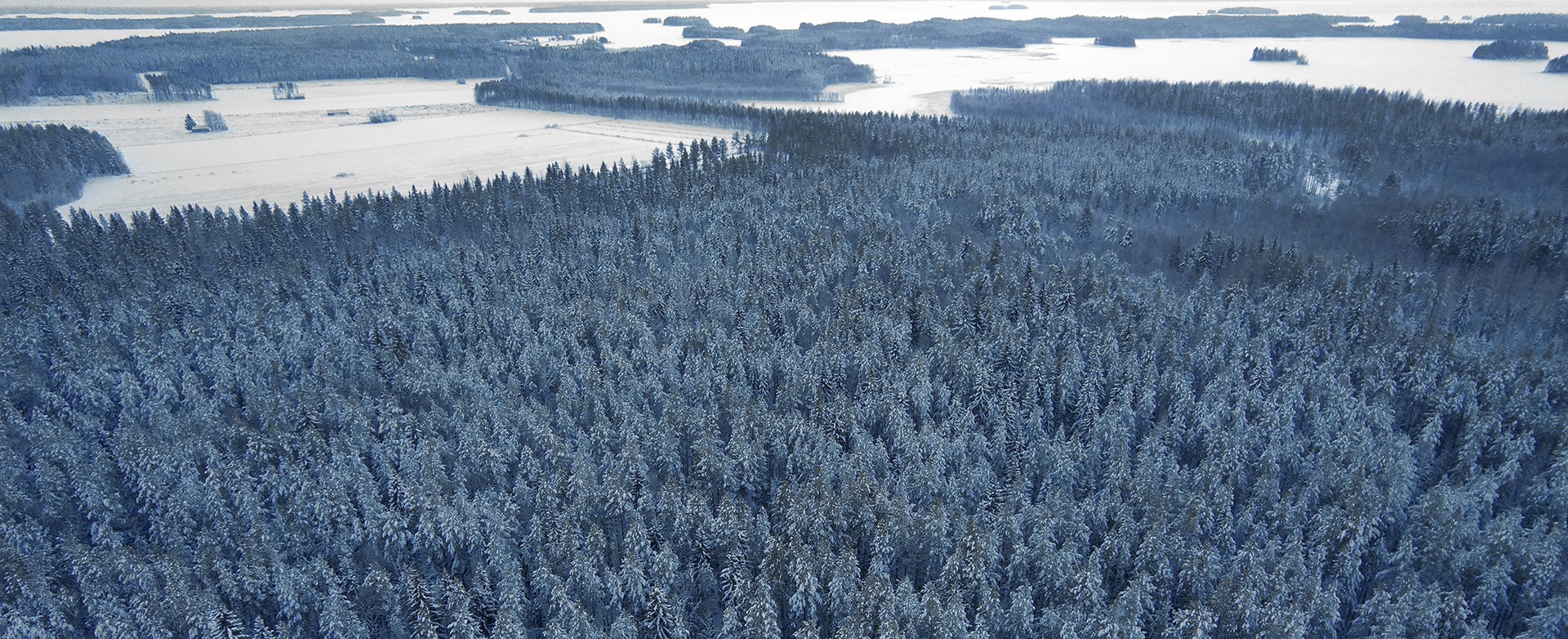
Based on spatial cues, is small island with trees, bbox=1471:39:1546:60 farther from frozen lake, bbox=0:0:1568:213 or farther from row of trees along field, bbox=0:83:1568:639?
row of trees along field, bbox=0:83:1568:639

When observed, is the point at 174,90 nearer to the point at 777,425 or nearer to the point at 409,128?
the point at 409,128

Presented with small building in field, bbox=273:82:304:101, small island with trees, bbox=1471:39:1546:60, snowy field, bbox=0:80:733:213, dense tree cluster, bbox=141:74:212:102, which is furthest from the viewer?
small island with trees, bbox=1471:39:1546:60

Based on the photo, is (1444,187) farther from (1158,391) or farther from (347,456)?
(347,456)

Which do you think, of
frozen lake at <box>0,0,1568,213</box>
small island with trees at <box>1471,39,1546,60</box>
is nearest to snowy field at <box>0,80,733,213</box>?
frozen lake at <box>0,0,1568,213</box>

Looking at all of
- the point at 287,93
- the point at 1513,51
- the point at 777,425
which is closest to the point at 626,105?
the point at 287,93

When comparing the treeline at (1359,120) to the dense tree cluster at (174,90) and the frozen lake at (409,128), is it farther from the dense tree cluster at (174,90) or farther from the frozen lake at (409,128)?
the dense tree cluster at (174,90)

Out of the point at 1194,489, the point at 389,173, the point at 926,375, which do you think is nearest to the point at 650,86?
the point at 389,173

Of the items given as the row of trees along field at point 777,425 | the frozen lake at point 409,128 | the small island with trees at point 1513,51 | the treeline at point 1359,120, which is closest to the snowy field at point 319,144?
the frozen lake at point 409,128
